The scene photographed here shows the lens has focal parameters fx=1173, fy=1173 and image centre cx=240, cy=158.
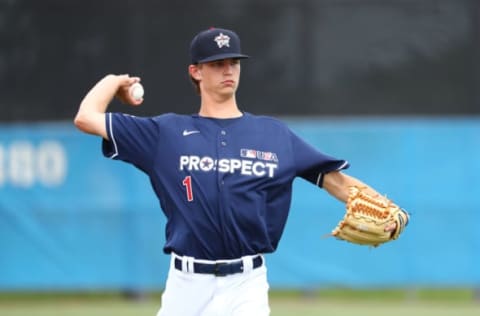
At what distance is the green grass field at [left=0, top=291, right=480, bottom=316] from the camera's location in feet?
33.6

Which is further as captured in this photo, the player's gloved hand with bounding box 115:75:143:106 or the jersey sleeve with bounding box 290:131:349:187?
the player's gloved hand with bounding box 115:75:143:106

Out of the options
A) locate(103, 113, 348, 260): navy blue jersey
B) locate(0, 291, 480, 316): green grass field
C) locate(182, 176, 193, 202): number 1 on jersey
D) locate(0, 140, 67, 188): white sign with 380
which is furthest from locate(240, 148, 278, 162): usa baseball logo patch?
locate(0, 140, 67, 188): white sign with 380

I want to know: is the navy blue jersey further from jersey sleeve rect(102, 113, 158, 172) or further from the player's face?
the player's face

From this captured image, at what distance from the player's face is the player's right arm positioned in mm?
388

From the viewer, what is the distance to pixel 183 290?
18.2 feet

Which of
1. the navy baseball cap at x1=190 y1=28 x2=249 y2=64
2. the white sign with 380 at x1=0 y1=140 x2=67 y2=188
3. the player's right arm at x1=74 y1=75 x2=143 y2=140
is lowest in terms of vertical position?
the white sign with 380 at x1=0 y1=140 x2=67 y2=188

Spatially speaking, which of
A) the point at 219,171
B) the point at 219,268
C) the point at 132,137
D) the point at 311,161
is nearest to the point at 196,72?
the point at 132,137

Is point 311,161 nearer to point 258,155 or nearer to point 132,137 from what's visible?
point 258,155

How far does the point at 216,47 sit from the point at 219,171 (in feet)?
2.06

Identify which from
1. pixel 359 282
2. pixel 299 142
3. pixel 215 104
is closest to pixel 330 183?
pixel 299 142

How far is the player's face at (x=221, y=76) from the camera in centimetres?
574

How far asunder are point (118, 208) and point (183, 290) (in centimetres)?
589

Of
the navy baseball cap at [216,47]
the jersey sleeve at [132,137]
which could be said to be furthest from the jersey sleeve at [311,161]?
the jersey sleeve at [132,137]

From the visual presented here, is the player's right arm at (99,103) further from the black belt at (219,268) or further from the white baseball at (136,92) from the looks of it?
the black belt at (219,268)
